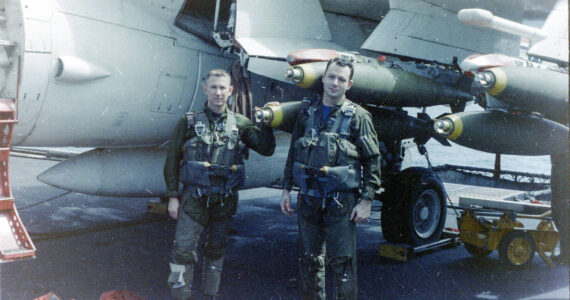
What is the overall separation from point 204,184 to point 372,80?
6.22ft

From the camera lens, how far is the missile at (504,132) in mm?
4539

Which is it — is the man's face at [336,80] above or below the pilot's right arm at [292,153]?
above

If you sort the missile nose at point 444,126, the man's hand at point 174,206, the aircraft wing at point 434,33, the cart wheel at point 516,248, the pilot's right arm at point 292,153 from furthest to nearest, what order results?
the aircraft wing at point 434,33 < the cart wheel at point 516,248 < the missile nose at point 444,126 < the man's hand at point 174,206 < the pilot's right arm at point 292,153

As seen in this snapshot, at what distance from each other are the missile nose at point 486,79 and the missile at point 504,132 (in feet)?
1.19

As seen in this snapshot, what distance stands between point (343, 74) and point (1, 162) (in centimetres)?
298

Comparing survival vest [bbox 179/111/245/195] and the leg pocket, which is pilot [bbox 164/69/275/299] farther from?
the leg pocket

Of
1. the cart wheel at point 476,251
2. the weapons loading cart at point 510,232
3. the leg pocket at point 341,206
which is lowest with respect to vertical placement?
the cart wheel at point 476,251

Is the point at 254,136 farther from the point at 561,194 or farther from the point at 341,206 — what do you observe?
the point at 561,194

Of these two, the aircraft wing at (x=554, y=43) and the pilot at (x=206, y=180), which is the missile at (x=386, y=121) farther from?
the aircraft wing at (x=554, y=43)

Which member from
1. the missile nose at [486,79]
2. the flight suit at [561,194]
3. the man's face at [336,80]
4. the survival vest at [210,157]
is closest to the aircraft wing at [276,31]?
the survival vest at [210,157]

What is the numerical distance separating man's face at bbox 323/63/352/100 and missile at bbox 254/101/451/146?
583 millimetres

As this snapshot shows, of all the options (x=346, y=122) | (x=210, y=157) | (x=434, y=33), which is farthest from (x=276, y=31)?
(x=346, y=122)

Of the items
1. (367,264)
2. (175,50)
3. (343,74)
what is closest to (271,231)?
(367,264)

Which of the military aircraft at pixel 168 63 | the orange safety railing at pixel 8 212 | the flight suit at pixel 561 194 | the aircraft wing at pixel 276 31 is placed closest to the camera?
the orange safety railing at pixel 8 212
